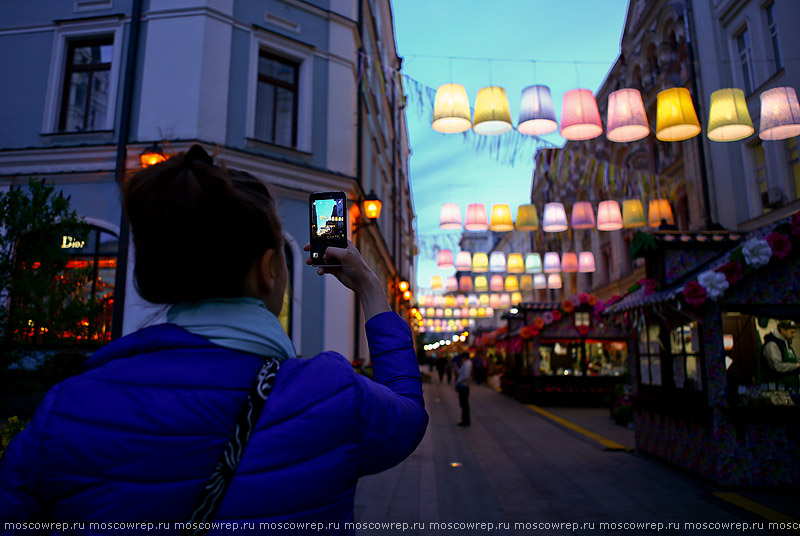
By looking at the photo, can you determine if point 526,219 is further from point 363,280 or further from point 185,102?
point 363,280

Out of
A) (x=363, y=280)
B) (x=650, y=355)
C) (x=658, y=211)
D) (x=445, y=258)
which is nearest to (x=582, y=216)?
(x=658, y=211)

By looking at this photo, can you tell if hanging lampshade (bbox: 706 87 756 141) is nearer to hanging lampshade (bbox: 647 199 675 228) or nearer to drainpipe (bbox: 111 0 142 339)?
hanging lampshade (bbox: 647 199 675 228)

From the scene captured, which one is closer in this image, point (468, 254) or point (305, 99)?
point (305, 99)

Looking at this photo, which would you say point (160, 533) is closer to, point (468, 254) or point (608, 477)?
point (608, 477)

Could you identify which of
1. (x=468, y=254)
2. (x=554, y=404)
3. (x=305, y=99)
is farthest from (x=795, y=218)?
(x=468, y=254)

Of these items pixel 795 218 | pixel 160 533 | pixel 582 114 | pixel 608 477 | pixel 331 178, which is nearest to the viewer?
pixel 160 533

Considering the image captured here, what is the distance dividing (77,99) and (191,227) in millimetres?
13585

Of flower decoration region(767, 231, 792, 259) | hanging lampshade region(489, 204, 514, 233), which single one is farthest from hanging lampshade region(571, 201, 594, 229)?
flower decoration region(767, 231, 792, 259)

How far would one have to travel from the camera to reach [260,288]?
51.3 inches

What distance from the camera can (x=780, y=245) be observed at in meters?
7.12

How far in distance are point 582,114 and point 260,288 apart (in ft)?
27.5

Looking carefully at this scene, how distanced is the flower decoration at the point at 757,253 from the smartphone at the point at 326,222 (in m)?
7.16

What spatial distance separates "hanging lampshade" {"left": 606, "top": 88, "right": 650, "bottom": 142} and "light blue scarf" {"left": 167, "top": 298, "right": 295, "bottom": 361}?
8.36 meters

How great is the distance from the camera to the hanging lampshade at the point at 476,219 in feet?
53.9
